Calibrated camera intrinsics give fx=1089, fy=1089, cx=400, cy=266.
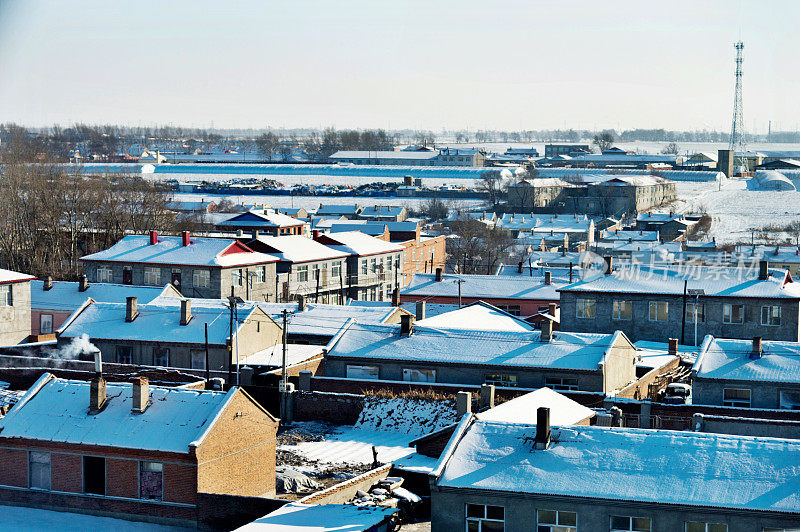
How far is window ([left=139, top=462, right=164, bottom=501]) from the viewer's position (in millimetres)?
18406

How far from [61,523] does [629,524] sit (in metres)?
9.66

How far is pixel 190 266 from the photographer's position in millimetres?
44312

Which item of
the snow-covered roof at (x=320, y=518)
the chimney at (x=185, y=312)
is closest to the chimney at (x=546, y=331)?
the chimney at (x=185, y=312)

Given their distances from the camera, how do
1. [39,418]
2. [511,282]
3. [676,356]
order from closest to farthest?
[39,418], [676,356], [511,282]

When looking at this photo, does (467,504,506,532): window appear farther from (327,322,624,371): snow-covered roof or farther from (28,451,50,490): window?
(327,322,624,371): snow-covered roof

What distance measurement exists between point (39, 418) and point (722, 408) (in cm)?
1463

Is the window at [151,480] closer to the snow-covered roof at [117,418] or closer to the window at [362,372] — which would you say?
the snow-covered roof at [117,418]

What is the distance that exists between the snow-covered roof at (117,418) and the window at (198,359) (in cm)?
990

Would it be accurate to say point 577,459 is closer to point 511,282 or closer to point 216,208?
point 511,282

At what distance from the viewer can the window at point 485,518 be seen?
14.8 metres

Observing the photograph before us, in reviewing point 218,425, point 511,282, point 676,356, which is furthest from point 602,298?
point 218,425

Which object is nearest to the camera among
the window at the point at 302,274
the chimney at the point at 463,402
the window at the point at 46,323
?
the chimney at the point at 463,402

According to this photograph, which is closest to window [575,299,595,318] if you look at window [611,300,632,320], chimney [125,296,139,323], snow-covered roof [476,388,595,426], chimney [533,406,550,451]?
window [611,300,632,320]

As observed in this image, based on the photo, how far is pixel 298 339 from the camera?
33469 mm
